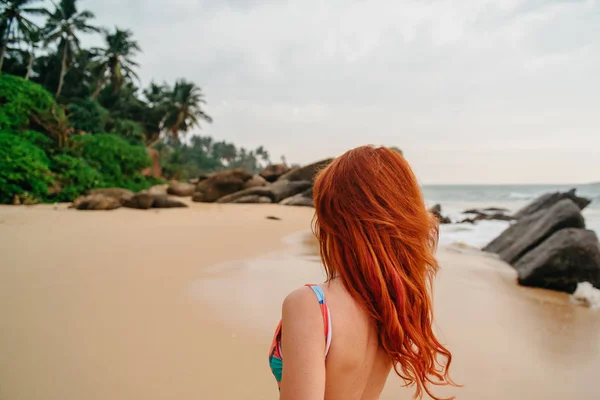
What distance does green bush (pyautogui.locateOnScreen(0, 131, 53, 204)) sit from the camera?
10555mm

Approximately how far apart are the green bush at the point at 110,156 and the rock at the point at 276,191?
193 inches

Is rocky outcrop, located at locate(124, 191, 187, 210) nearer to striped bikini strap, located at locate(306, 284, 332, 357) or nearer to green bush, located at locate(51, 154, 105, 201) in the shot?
green bush, located at locate(51, 154, 105, 201)

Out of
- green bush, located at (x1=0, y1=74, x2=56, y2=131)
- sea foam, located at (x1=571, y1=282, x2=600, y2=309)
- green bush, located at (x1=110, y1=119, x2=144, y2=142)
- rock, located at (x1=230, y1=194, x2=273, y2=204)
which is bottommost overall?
sea foam, located at (x1=571, y1=282, x2=600, y2=309)

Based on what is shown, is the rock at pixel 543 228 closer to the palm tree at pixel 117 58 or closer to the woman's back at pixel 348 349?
the woman's back at pixel 348 349

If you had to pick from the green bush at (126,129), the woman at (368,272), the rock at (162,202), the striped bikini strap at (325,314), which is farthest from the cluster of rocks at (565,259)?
the green bush at (126,129)

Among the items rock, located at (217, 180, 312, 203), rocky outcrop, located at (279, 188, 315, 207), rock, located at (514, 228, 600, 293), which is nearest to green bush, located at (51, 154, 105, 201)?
rock, located at (217, 180, 312, 203)

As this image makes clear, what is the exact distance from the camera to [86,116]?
20.2m

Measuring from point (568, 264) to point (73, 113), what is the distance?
2274 centimetres

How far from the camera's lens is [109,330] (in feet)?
8.34

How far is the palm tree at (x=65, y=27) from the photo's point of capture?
Answer: 985 inches

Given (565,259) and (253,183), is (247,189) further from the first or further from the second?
(565,259)

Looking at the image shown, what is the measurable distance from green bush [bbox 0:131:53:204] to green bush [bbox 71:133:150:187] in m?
2.66

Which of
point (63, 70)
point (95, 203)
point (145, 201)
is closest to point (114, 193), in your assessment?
point (145, 201)

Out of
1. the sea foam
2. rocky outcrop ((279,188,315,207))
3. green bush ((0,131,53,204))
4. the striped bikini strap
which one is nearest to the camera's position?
the striped bikini strap
